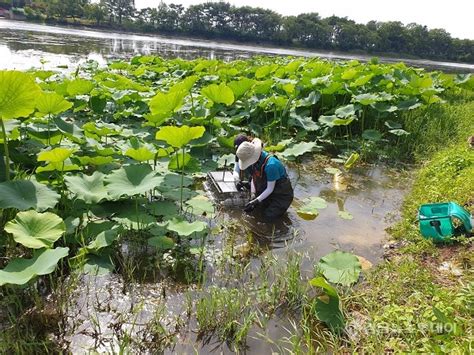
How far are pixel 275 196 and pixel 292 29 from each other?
214 ft

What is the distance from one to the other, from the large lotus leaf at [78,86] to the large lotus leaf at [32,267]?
3.65 meters

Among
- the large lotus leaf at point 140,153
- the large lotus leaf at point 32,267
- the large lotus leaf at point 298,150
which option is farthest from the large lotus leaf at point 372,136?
the large lotus leaf at point 32,267

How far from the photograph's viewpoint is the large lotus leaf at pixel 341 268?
308 centimetres

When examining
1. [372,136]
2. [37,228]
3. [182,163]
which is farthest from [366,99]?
[37,228]

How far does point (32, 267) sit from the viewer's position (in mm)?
2469

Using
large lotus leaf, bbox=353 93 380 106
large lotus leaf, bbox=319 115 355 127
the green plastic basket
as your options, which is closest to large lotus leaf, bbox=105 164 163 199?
the green plastic basket

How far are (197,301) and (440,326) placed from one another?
5.19ft

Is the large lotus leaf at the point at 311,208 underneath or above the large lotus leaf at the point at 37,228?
underneath

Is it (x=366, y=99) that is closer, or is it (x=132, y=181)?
(x=132, y=181)

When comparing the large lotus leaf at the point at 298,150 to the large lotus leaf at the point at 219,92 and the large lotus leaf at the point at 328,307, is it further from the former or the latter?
the large lotus leaf at the point at 328,307

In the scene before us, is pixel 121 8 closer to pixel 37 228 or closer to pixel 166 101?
pixel 166 101

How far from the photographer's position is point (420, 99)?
26.6 feet

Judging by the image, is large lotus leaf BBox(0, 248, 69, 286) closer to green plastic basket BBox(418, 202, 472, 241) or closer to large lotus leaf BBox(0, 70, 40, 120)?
large lotus leaf BBox(0, 70, 40, 120)

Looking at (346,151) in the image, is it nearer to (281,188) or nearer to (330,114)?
(330,114)
